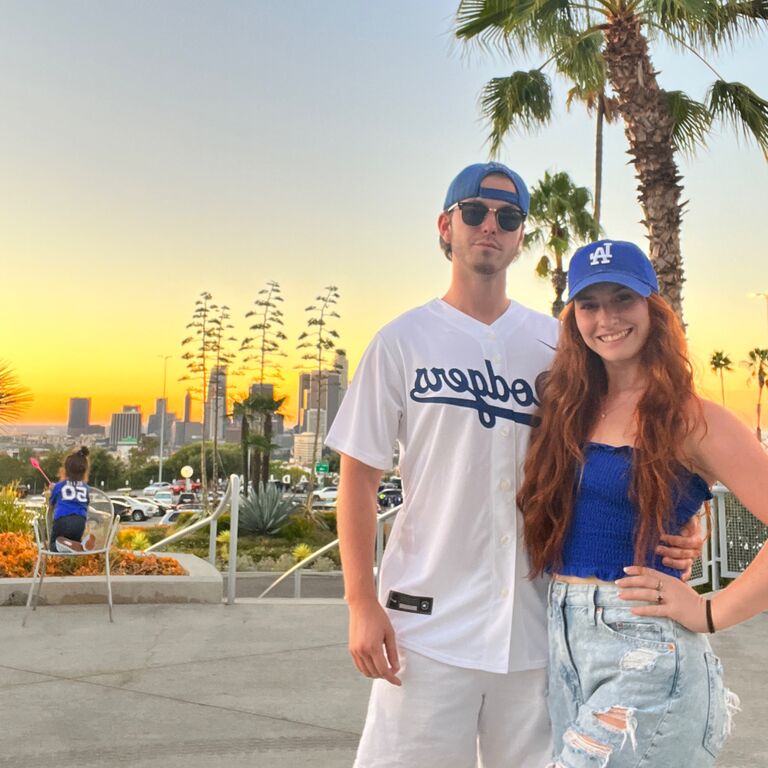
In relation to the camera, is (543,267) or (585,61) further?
(543,267)

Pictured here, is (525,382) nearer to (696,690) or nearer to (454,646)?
(454,646)

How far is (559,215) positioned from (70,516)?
19.0m

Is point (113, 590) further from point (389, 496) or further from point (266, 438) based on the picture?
point (389, 496)

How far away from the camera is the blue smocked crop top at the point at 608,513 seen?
66.6 inches

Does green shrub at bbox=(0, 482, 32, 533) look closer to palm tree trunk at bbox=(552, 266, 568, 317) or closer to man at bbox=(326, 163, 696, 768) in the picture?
man at bbox=(326, 163, 696, 768)

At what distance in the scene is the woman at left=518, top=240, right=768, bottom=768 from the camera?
159 centimetres

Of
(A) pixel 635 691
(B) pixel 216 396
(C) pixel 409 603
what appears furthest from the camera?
(B) pixel 216 396

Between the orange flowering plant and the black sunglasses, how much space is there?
5.76 m

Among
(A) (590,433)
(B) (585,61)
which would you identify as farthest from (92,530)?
(B) (585,61)

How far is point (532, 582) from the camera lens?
191cm

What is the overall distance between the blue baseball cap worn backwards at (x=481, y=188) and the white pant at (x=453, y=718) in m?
1.17

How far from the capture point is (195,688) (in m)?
4.38

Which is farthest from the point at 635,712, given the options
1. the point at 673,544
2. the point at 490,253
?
the point at 490,253

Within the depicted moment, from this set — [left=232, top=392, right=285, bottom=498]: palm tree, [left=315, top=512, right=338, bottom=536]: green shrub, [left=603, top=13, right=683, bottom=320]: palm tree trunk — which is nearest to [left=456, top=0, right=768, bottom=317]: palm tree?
[left=603, top=13, right=683, bottom=320]: palm tree trunk
